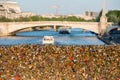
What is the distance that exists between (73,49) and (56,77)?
2.72ft

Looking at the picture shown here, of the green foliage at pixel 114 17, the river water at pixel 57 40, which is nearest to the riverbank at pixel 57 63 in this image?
the river water at pixel 57 40

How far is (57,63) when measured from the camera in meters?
9.22

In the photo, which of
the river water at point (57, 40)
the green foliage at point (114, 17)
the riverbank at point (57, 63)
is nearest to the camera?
the riverbank at point (57, 63)

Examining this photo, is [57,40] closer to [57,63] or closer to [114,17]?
[114,17]

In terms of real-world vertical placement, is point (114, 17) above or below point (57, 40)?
above

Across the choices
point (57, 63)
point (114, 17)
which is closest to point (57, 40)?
point (114, 17)

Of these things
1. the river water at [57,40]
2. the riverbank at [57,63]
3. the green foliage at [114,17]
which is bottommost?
the river water at [57,40]

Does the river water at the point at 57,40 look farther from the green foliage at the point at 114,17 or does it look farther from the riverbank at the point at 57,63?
the riverbank at the point at 57,63

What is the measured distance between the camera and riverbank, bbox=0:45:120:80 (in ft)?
29.7

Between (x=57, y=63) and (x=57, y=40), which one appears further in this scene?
(x=57, y=40)

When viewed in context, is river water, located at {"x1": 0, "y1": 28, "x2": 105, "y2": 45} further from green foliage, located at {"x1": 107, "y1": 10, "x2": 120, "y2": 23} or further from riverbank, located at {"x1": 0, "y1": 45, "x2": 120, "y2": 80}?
riverbank, located at {"x1": 0, "y1": 45, "x2": 120, "y2": 80}

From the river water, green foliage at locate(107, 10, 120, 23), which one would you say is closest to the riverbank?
the river water

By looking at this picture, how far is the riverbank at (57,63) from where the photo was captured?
29.7 feet

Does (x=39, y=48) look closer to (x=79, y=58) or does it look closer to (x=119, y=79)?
(x=79, y=58)
